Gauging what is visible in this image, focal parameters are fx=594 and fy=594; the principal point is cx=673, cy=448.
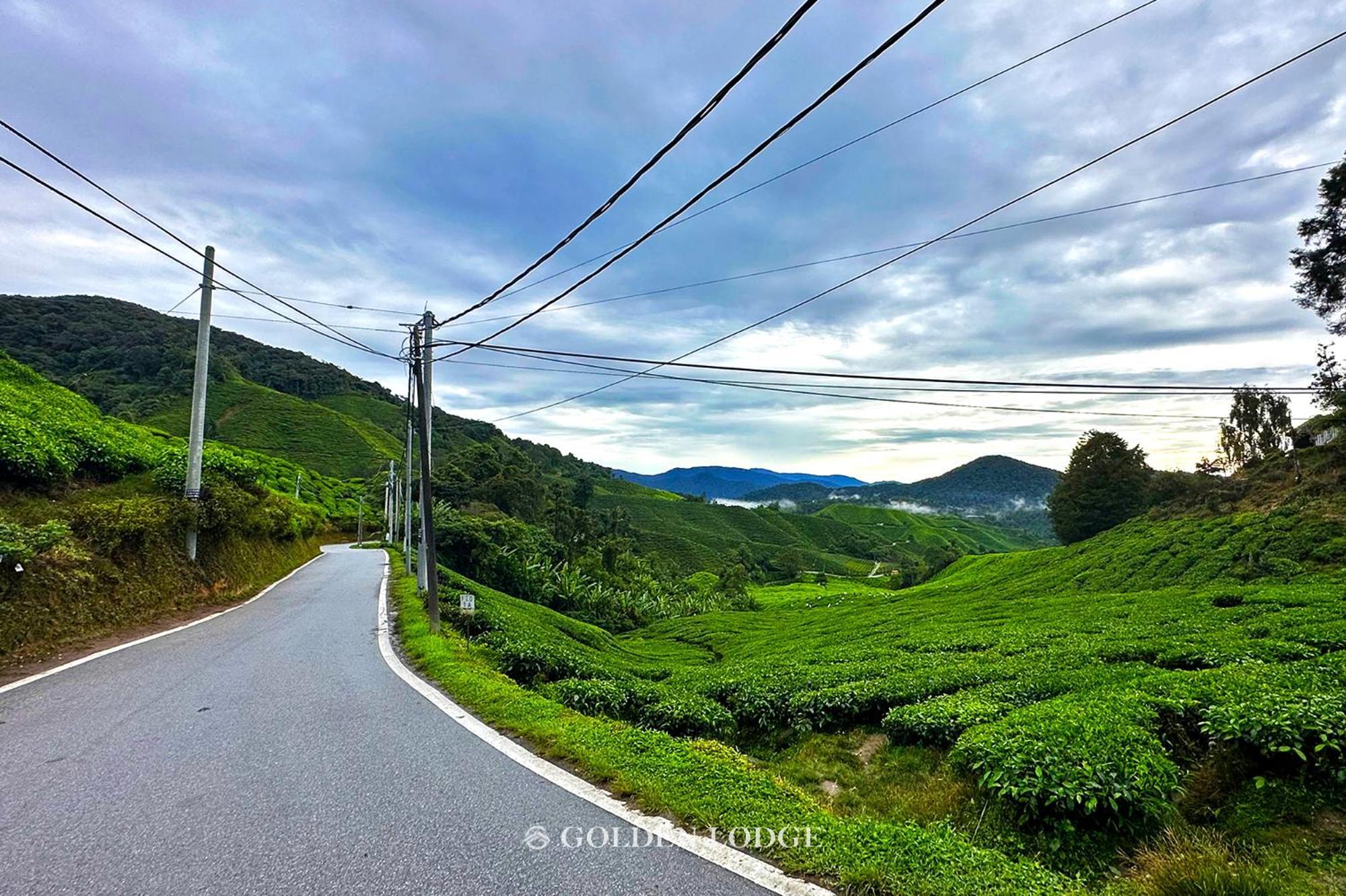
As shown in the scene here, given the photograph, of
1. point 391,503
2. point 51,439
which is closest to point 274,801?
point 51,439

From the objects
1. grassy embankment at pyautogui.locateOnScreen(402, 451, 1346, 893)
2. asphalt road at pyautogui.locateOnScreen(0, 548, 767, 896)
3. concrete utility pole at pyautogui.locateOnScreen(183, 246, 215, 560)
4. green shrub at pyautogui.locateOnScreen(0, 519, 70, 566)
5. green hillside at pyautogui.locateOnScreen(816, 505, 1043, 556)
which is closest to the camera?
Result: asphalt road at pyautogui.locateOnScreen(0, 548, 767, 896)

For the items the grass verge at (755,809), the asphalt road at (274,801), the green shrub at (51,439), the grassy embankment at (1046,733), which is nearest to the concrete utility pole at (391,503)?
the green shrub at (51,439)

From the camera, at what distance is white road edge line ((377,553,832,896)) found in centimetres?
351

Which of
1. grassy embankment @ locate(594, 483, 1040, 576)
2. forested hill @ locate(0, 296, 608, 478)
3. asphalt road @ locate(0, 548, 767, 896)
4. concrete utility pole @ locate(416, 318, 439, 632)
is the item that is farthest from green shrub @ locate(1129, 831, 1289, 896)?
grassy embankment @ locate(594, 483, 1040, 576)

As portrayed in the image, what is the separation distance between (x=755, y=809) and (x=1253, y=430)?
68.9 meters

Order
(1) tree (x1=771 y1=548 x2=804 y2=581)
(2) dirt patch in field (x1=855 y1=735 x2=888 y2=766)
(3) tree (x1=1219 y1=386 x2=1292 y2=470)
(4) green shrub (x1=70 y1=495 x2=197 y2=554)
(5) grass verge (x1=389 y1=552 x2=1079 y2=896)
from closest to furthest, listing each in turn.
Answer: (5) grass verge (x1=389 y1=552 x2=1079 y2=896), (2) dirt patch in field (x1=855 y1=735 x2=888 y2=766), (4) green shrub (x1=70 y1=495 x2=197 y2=554), (3) tree (x1=1219 y1=386 x2=1292 y2=470), (1) tree (x1=771 y1=548 x2=804 y2=581)

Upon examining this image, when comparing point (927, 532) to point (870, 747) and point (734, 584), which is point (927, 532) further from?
point (870, 747)

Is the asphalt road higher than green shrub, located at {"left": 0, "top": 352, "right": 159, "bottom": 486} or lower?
A: lower

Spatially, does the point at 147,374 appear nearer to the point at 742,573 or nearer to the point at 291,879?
the point at 742,573

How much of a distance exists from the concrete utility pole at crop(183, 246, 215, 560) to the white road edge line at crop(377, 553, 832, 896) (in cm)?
1262

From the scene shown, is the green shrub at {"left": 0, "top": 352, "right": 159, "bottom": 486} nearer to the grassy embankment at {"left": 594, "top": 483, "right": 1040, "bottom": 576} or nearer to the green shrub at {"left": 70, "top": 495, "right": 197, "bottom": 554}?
the green shrub at {"left": 70, "top": 495, "right": 197, "bottom": 554}

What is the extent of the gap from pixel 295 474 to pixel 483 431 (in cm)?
7855

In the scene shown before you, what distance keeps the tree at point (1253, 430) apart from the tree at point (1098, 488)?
20.9ft

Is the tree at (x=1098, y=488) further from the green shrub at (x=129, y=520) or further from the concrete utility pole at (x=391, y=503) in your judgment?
the green shrub at (x=129, y=520)
